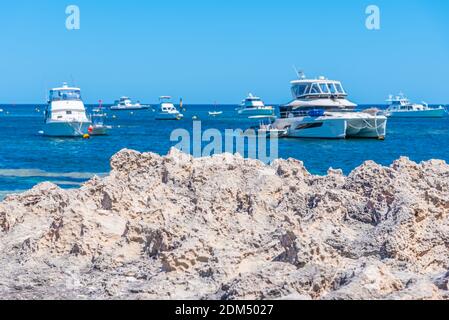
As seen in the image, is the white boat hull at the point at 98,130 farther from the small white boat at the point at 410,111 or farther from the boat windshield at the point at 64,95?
the small white boat at the point at 410,111

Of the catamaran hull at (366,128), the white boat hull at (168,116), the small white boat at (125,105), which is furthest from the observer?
the small white boat at (125,105)

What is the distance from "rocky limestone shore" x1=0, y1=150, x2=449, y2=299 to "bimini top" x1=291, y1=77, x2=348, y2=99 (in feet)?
137

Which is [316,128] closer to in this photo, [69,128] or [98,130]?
[98,130]

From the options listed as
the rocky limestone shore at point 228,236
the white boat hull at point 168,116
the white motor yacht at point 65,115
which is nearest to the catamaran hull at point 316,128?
the white motor yacht at point 65,115

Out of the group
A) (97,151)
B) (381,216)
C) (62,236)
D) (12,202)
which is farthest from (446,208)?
(97,151)

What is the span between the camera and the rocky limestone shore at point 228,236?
18.9ft

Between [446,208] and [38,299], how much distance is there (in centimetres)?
390

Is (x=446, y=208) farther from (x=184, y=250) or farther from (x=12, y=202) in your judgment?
(x=12, y=202)

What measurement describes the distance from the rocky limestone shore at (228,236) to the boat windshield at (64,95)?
4095cm

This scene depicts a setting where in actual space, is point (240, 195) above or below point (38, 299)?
above

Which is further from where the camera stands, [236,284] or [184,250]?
[184,250]

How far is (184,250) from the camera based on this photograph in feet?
21.0

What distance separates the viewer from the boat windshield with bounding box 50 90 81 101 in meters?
48.8

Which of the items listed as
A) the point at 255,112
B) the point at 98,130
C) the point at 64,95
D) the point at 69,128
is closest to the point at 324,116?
the point at 98,130
